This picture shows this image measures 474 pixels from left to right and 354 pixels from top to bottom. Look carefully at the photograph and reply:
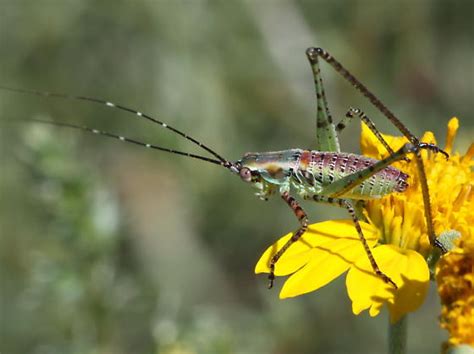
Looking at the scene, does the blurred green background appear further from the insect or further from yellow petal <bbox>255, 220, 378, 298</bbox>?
yellow petal <bbox>255, 220, 378, 298</bbox>

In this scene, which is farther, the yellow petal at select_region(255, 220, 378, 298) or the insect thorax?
the insect thorax

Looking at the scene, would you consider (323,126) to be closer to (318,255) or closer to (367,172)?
(367,172)

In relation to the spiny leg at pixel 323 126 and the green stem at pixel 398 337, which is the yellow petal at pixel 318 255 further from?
the spiny leg at pixel 323 126

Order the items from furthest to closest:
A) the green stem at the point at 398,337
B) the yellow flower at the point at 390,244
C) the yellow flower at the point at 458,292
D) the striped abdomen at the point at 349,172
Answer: the striped abdomen at the point at 349,172 < the yellow flower at the point at 390,244 < the green stem at the point at 398,337 < the yellow flower at the point at 458,292

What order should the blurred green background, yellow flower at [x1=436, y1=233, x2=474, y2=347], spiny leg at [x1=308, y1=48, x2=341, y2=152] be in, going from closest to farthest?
yellow flower at [x1=436, y1=233, x2=474, y2=347], spiny leg at [x1=308, y1=48, x2=341, y2=152], the blurred green background

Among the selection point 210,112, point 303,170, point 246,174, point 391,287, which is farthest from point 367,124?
point 210,112

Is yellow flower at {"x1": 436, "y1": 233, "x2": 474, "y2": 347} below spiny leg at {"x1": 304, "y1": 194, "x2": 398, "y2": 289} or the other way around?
below

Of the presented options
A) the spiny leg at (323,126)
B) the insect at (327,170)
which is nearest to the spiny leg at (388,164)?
Answer: the insect at (327,170)

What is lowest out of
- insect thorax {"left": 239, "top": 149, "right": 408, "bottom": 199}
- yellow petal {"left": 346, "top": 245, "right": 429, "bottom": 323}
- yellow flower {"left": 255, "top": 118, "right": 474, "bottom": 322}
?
yellow petal {"left": 346, "top": 245, "right": 429, "bottom": 323}

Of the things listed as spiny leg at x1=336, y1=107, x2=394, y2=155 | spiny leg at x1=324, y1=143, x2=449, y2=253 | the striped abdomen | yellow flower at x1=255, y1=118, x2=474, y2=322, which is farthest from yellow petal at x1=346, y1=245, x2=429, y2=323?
spiny leg at x1=336, y1=107, x2=394, y2=155
